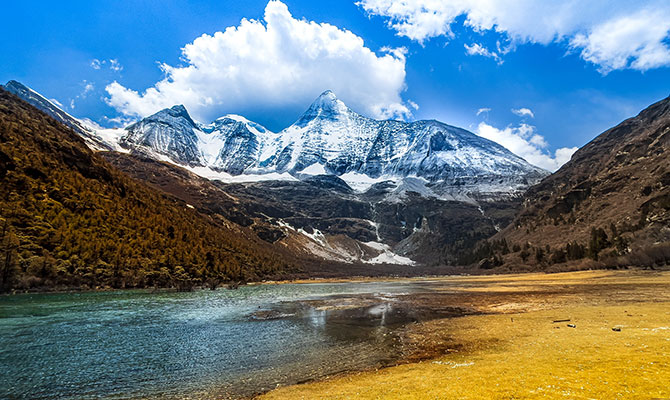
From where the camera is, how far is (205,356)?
2505 cm

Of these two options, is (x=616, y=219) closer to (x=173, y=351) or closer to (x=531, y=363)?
(x=531, y=363)

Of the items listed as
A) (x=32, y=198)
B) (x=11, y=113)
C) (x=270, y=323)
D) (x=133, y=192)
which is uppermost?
(x=11, y=113)

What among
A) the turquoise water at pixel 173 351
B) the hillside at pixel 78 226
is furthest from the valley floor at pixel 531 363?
the hillside at pixel 78 226

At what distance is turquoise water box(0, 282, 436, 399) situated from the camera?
61.4 ft

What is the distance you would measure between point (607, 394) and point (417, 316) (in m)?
30.5

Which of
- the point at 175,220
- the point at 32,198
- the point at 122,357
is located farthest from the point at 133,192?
the point at 122,357

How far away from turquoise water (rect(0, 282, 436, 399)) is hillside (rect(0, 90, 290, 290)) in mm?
30432

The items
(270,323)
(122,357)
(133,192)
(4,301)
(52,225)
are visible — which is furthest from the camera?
(133,192)

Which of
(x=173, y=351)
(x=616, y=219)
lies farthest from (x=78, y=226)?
(x=616, y=219)

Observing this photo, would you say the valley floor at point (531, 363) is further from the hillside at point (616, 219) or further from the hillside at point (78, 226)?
the hillside at point (78, 226)

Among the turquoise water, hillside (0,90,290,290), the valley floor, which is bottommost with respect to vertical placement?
the turquoise water

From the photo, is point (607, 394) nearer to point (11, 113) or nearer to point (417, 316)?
point (417, 316)

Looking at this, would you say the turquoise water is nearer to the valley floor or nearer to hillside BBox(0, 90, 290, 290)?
the valley floor

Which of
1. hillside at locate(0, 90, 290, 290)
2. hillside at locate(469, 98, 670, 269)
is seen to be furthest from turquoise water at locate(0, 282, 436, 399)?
hillside at locate(469, 98, 670, 269)
